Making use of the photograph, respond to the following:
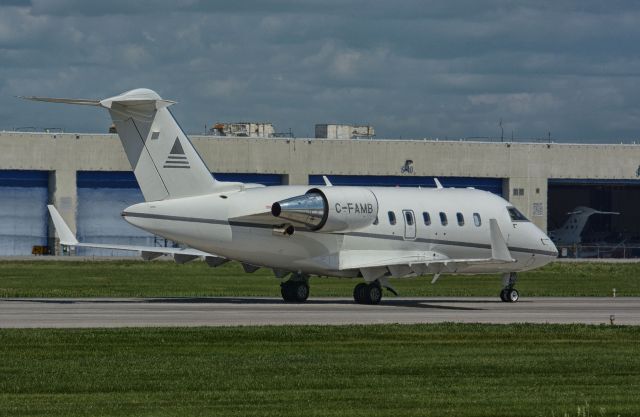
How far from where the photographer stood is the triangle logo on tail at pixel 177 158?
4194 centimetres

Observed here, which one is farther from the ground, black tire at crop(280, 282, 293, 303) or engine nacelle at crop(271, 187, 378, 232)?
engine nacelle at crop(271, 187, 378, 232)

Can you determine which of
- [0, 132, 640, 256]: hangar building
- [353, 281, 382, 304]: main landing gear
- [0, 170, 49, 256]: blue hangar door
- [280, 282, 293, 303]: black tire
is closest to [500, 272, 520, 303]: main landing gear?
[353, 281, 382, 304]: main landing gear

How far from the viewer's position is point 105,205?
97750 mm

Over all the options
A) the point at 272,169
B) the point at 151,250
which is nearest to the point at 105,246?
the point at 151,250

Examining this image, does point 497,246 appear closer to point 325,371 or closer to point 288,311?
point 288,311

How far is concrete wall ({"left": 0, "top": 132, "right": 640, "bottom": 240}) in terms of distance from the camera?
95938 millimetres

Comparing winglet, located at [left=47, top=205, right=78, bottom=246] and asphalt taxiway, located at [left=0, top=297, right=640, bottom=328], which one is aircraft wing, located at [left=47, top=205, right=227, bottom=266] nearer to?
winglet, located at [left=47, top=205, right=78, bottom=246]

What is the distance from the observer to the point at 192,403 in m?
20.5

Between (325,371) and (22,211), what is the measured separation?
75.0 metres

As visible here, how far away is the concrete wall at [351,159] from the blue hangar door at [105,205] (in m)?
1.10

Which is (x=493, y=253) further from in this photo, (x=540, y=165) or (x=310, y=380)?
(x=540, y=165)

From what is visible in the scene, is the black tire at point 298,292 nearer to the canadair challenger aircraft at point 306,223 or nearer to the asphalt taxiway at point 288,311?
the canadair challenger aircraft at point 306,223

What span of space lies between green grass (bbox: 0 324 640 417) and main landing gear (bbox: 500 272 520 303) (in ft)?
46.5

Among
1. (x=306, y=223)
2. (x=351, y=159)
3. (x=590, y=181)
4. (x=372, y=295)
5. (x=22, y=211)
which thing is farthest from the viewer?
(x=590, y=181)
